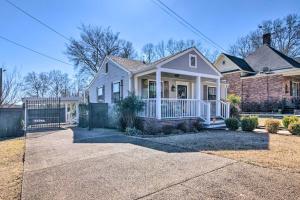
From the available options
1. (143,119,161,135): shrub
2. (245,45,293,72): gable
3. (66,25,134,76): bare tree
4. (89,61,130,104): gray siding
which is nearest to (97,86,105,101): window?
(89,61,130,104): gray siding

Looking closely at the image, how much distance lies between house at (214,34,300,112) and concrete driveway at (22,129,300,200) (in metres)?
17.7

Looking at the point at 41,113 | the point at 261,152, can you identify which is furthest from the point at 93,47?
the point at 261,152

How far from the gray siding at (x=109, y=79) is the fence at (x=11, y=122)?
573 cm

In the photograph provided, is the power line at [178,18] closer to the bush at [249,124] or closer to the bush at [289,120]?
the bush at [249,124]

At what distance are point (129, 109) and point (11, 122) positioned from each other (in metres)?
7.25

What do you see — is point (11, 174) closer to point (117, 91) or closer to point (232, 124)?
point (117, 91)

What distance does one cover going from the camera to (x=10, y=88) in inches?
575

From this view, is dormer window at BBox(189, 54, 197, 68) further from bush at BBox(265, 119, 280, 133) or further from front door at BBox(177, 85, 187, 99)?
bush at BBox(265, 119, 280, 133)

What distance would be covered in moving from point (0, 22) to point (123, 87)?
337 inches

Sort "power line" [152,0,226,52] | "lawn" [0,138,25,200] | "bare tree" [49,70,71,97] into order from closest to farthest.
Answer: "lawn" [0,138,25,200] < "power line" [152,0,226,52] < "bare tree" [49,70,71,97]

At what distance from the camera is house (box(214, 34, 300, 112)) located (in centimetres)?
2005

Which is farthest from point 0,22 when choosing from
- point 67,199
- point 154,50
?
point 154,50

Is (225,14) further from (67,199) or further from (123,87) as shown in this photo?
(67,199)

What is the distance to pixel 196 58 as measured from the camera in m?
12.9
